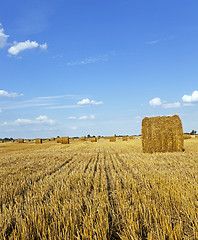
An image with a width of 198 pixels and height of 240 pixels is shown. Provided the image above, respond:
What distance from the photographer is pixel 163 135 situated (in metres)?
13.7

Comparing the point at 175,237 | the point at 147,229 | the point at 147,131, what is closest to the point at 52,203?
the point at 147,229

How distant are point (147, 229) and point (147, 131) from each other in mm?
11880

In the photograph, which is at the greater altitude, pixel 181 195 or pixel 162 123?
pixel 162 123

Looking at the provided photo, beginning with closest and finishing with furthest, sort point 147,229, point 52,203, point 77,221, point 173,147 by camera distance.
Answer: point 147,229, point 77,221, point 52,203, point 173,147

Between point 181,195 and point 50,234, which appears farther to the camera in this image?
point 181,195

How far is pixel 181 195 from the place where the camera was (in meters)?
3.71

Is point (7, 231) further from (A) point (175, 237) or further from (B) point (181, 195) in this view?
(B) point (181, 195)

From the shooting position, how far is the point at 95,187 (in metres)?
4.71

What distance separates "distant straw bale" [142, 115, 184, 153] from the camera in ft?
44.4

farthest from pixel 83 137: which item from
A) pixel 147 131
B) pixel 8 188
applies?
pixel 8 188

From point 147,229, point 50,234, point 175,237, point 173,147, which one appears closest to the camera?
point 175,237

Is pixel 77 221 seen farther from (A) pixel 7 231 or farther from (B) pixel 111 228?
(A) pixel 7 231

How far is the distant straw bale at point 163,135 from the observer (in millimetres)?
13531

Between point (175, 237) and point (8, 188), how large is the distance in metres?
4.05
